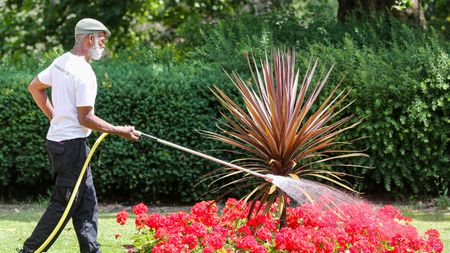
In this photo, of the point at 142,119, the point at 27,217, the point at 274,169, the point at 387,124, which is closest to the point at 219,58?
the point at 142,119

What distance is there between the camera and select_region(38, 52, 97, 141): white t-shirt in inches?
232

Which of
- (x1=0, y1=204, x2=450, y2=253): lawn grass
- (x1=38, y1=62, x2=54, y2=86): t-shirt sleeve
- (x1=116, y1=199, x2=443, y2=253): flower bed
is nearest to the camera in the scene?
(x1=116, y1=199, x2=443, y2=253): flower bed

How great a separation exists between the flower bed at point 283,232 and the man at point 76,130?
0.57 m

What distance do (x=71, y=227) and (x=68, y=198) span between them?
240 cm

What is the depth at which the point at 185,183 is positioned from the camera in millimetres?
10219

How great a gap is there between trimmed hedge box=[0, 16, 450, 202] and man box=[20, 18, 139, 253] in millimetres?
3664

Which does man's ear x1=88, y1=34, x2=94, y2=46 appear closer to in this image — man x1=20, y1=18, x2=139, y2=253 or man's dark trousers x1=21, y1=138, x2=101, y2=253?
man x1=20, y1=18, x2=139, y2=253

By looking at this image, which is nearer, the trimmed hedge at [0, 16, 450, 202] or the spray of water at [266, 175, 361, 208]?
the spray of water at [266, 175, 361, 208]

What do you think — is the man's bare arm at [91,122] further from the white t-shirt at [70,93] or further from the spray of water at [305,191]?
the spray of water at [305,191]

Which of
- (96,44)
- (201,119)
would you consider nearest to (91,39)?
(96,44)

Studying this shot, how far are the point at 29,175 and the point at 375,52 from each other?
4.71 meters

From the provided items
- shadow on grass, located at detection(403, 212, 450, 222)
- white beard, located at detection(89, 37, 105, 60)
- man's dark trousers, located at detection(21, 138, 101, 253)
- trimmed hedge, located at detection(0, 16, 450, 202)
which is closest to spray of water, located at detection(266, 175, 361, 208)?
man's dark trousers, located at detection(21, 138, 101, 253)

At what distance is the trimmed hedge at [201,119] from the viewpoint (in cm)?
977

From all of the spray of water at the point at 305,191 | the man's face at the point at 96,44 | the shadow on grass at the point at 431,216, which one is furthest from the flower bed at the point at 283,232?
the shadow on grass at the point at 431,216
